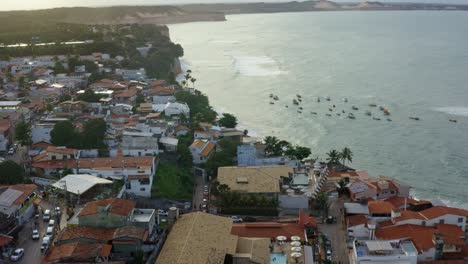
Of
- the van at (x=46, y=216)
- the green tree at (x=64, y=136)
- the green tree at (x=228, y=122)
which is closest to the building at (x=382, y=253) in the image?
the van at (x=46, y=216)

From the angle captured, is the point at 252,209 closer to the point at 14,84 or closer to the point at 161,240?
the point at 161,240

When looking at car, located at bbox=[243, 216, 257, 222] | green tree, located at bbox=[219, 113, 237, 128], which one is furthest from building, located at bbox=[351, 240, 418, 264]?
green tree, located at bbox=[219, 113, 237, 128]

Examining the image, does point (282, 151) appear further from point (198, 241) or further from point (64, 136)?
point (198, 241)

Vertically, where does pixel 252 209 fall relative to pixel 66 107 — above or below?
below

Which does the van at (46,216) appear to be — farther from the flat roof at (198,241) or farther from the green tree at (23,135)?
the green tree at (23,135)

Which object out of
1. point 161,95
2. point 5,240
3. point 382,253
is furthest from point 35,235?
point 161,95

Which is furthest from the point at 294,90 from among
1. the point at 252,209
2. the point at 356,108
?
the point at 252,209

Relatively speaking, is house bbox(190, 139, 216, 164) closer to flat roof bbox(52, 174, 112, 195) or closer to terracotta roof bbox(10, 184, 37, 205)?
flat roof bbox(52, 174, 112, 195)
